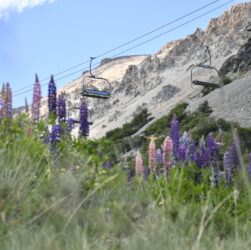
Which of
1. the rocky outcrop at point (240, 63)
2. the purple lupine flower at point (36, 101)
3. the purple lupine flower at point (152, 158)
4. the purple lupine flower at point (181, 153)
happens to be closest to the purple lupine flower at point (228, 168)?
the purple lupine flower at point (181, 153)

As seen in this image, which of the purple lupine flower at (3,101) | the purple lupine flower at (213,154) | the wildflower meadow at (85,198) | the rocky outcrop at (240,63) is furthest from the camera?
the rocky outcrop at (240,63)

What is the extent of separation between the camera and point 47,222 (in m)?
3.03

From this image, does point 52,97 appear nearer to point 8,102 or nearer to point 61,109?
point 61,109

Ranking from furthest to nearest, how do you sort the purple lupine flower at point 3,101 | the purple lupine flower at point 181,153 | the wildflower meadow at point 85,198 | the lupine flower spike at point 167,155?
the purple lupine flower at point 181,153
the lupine flower spike at point 167,155
the purple lupine flower at point 3,101
the wildflower meadow at point 85,198

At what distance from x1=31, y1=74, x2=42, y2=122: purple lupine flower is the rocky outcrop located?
224 ft

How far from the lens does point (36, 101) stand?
248 inches

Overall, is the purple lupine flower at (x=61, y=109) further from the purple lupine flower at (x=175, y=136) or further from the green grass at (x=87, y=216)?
the purple lupine flower at (x=175, y=136)

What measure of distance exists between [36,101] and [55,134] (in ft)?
2.34

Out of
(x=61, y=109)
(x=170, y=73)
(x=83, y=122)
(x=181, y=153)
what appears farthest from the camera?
(x=170, y=73)

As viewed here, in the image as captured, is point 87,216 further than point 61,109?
No

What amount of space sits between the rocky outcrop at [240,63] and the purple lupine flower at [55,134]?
68630mm

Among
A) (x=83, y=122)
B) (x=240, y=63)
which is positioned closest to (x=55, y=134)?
(x=83, y=122)

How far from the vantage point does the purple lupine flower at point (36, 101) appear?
614cm

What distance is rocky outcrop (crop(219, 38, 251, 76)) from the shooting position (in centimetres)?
7381
